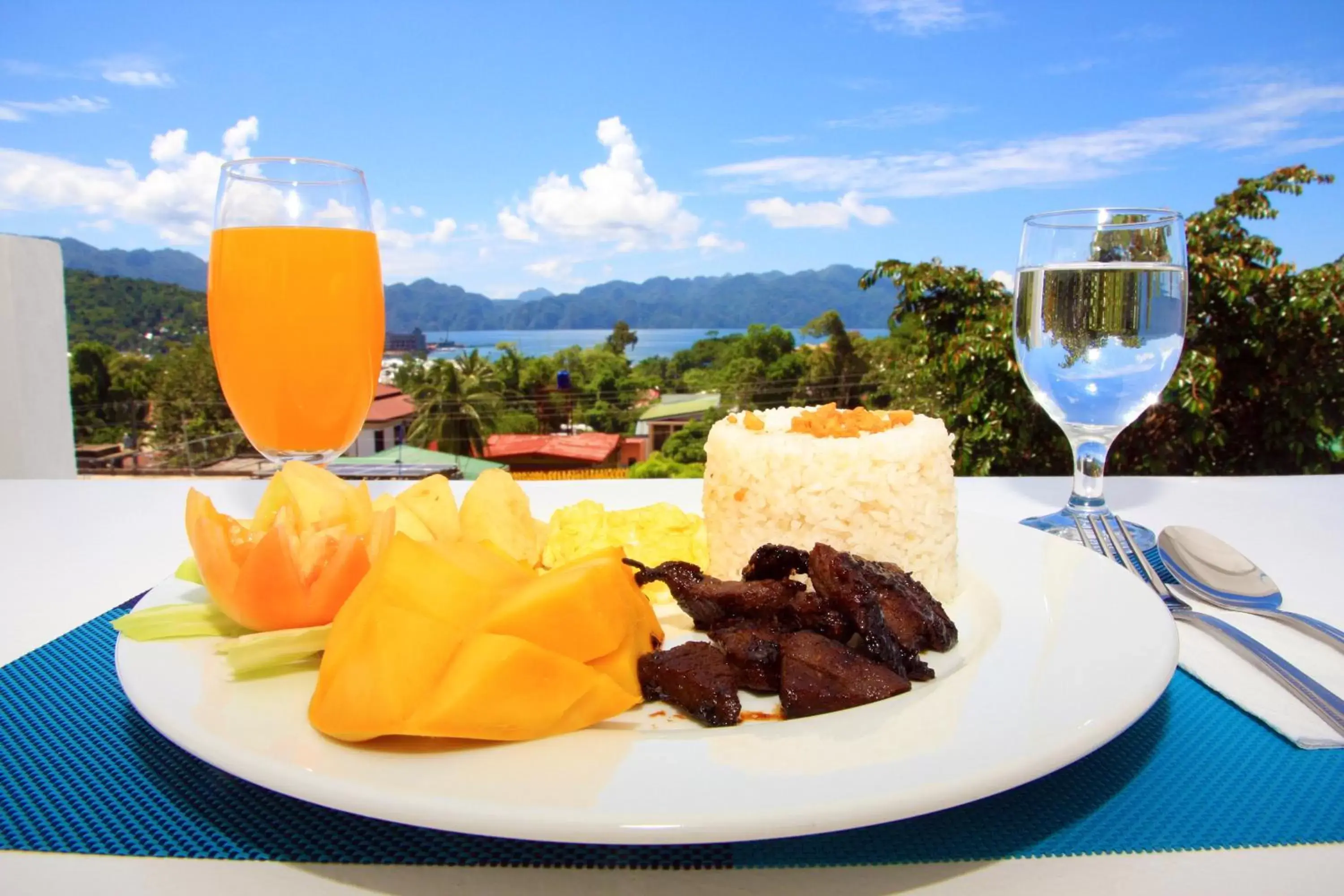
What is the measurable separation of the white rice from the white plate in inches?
16.6

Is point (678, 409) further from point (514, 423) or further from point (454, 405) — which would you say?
point (454, 405)

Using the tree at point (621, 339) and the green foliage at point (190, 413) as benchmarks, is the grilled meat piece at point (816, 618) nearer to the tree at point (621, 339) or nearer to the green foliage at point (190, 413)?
the green foliage at point (190, 413)

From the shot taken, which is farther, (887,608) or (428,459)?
(428,459)

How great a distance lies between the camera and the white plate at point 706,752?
55 centimetres

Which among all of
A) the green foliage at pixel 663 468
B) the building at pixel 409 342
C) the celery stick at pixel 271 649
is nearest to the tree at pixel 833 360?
the green foliage at pixel 663 468

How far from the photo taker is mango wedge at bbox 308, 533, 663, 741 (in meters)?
0.64

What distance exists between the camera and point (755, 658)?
0.88m

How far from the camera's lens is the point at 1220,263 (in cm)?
714

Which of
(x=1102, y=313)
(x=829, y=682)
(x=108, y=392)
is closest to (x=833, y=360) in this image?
(x=1102, y=313)

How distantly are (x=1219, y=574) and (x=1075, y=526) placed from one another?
0.32m

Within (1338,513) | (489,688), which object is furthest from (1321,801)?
(1338,513)

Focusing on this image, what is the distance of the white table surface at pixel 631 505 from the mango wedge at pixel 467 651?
99 millimetres

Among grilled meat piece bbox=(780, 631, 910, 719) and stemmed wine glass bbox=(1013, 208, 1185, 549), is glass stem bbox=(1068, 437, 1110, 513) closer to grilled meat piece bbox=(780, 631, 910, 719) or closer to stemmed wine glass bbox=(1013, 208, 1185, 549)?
stemmed wine glass bbox=(1013, 208, 1185, 549)

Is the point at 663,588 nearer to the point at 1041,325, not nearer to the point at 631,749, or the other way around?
the point at 631,749
